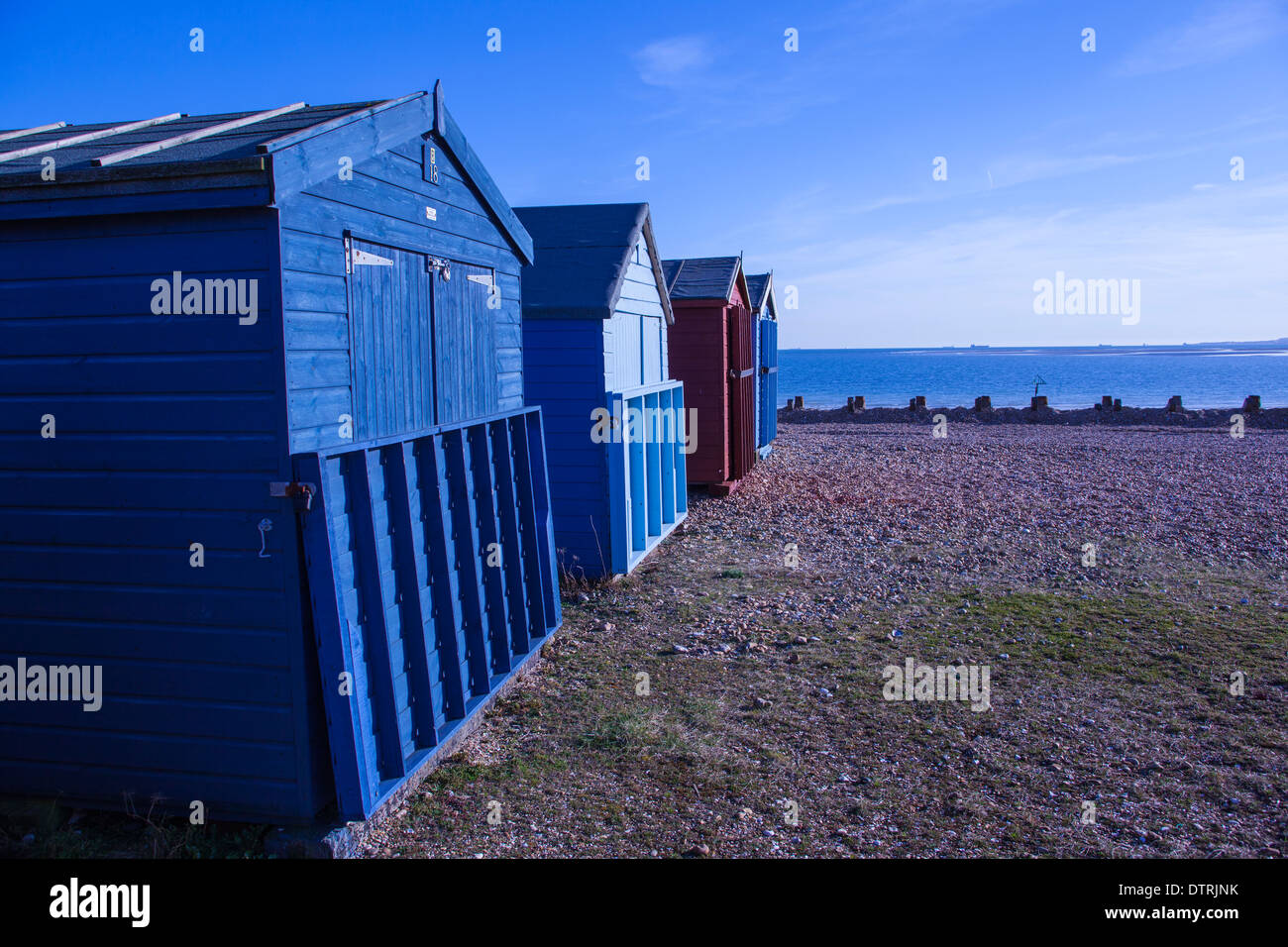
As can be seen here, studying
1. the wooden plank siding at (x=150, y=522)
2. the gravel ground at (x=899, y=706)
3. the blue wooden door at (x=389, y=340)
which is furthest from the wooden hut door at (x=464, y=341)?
the gravel ground at (x=899, y=706)

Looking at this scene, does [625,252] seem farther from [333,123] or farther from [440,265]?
[333,123]

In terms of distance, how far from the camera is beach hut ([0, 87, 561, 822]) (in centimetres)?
391

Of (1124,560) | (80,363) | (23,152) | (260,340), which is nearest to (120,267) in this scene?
(80,363)

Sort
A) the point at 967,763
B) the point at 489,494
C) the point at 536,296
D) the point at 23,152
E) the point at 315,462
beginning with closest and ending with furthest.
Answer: the point at 315,462
the point at 23,152
the point at 967,763
the point at 489,494
the point at 536,296

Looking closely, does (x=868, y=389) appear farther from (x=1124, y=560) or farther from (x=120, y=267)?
(x=120, y=267)

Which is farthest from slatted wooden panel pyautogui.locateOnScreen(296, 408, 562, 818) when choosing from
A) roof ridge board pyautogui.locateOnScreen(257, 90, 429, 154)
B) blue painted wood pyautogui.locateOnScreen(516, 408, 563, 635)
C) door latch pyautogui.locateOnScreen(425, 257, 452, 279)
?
roof ridge board pyautogui.locateOnScreen(257, 90, 429, 154)

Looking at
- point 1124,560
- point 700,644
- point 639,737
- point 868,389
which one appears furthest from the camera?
point 868,389

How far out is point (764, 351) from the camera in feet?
63.5

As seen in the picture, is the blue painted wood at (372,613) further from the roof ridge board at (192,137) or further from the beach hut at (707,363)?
the beach hut at (707,363)

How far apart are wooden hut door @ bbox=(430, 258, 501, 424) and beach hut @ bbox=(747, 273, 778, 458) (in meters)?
11.1

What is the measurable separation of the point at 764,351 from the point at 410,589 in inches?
615

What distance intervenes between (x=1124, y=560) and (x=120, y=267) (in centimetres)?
978

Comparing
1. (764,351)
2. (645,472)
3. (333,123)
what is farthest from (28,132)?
(764,351)
